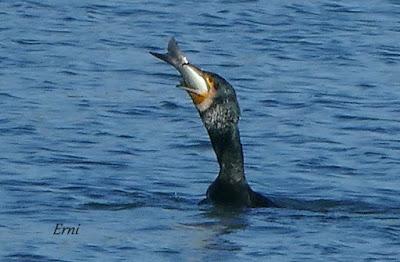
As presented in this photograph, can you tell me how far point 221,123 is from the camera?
1198 cm

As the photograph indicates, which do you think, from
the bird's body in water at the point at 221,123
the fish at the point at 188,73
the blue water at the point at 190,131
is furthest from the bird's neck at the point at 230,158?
the fish at the point at 188,73

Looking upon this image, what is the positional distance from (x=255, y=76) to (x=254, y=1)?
446 centimetres

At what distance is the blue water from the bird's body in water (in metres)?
0.16

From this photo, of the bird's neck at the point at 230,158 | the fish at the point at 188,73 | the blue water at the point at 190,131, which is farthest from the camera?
the bird's neck at the point at 230,158

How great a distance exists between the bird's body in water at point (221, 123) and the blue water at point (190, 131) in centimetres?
16

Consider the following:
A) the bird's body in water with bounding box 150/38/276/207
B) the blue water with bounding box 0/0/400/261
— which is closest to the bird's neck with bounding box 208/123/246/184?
the bird's body in water with bounding box 150/38/276/207

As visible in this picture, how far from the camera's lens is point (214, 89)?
11.8 metres

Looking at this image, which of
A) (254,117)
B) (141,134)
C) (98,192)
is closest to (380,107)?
(254,117)

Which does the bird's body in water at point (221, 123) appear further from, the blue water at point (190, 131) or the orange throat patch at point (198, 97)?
the blue water at point (190, 131)

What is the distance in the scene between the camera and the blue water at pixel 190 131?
11297mm

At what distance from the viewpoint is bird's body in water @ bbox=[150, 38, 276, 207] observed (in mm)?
11750

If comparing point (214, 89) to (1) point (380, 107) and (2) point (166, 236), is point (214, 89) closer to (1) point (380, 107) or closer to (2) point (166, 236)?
(2) point (166, 236)

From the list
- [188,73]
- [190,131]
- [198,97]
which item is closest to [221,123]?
[198,97]

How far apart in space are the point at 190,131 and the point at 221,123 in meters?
3.23
